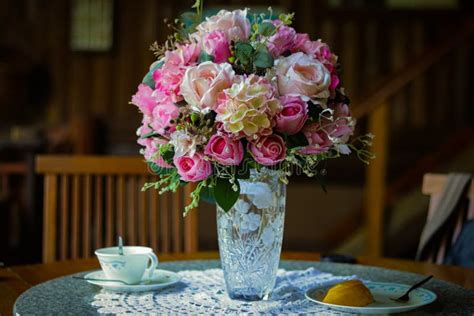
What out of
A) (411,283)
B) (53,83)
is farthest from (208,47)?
(53,83)

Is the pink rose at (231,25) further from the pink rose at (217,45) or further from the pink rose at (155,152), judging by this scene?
the pink rose at (155,152)

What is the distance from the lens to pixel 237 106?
1.37 meters

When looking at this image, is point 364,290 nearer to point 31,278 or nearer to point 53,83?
point 31,278

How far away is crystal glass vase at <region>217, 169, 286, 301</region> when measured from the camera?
4.86 ft

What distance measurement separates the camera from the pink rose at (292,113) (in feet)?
4.56

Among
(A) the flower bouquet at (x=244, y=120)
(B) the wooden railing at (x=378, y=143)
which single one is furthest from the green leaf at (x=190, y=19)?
(B) the wooden railing at (x=378, y=143)

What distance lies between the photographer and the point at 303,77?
1421 millimetres

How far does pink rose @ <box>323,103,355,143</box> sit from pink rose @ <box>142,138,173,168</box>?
1.01 ft

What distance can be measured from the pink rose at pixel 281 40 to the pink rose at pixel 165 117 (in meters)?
0.21

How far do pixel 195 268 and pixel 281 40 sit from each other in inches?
25.3

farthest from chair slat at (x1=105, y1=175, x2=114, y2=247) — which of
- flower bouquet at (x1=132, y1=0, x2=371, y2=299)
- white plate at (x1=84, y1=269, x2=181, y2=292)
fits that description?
flower bouquet at (x1=132, y1=0, x2=371, y2=299)

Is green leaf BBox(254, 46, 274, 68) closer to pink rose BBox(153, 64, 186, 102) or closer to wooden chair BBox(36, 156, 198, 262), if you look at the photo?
pink rose BBox(153, 64, 186, 102)

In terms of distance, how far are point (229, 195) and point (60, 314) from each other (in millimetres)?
358

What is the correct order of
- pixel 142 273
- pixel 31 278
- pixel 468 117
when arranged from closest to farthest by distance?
1. pixel 142 273
2. pixel 31 278
3. pixel 468 117
